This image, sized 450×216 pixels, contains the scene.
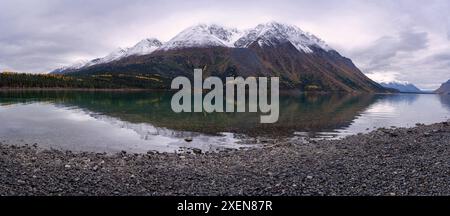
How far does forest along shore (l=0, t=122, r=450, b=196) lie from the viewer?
1669 cm

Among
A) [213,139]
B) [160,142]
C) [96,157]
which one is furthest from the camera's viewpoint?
[213,139]

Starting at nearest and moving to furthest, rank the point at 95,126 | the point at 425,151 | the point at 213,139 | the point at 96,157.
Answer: the point at 425,151 → the point at 96,157 → the point at 213,139 → the point at 95,126

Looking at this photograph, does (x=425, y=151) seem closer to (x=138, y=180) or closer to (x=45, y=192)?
(x=138, y=180)

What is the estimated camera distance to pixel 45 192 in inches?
626

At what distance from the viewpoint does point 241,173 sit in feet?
70.8

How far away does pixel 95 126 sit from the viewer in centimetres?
5022

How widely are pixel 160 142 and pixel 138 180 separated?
1818cm

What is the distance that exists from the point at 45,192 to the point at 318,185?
12.3 m

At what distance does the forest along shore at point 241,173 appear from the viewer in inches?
657
